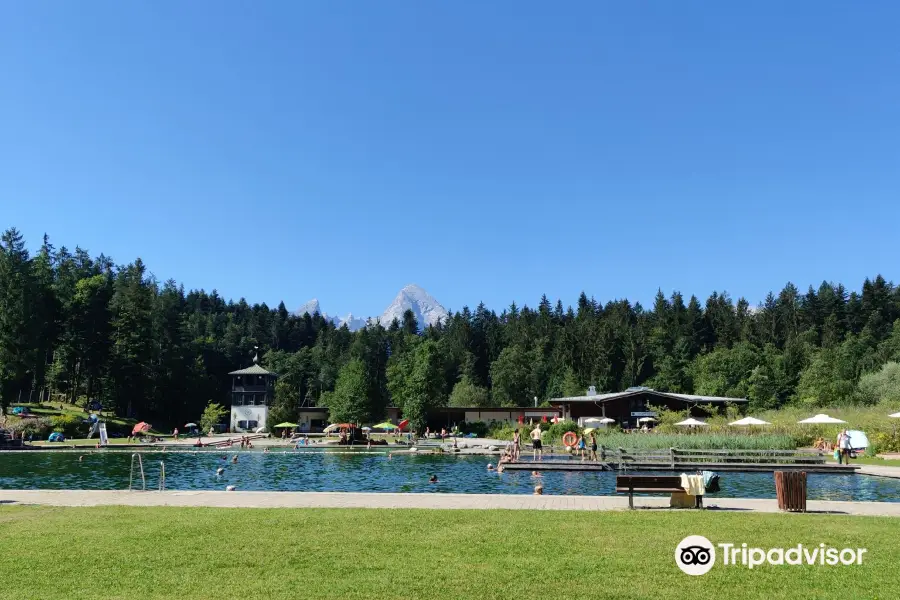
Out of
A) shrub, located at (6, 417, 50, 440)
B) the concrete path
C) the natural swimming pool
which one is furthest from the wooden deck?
shrub, located at (6, 417, 50, 440)

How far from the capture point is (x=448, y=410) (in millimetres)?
72688

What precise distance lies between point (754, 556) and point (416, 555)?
4.83m

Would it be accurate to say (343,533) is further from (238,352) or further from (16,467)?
(238,352)

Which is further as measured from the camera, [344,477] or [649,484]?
[344,477]

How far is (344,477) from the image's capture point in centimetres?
2948

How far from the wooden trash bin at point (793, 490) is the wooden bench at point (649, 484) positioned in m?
1.72

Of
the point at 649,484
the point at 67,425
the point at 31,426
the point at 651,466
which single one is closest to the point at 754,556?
the point at 649,484

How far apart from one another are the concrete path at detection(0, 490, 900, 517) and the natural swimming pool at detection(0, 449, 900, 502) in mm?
2863

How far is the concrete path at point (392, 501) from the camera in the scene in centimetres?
1457

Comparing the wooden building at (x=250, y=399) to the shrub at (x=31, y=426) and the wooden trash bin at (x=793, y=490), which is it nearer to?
the shrub at (x=31, y=426)

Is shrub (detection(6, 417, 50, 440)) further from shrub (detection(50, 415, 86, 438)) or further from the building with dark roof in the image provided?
the building with dark roof

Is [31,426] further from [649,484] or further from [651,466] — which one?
[649,484]

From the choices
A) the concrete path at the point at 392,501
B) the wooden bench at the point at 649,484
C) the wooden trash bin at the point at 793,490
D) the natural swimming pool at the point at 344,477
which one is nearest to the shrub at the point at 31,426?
the natural swimming pool at the point at 344,477

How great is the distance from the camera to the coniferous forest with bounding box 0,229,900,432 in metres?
68.7
